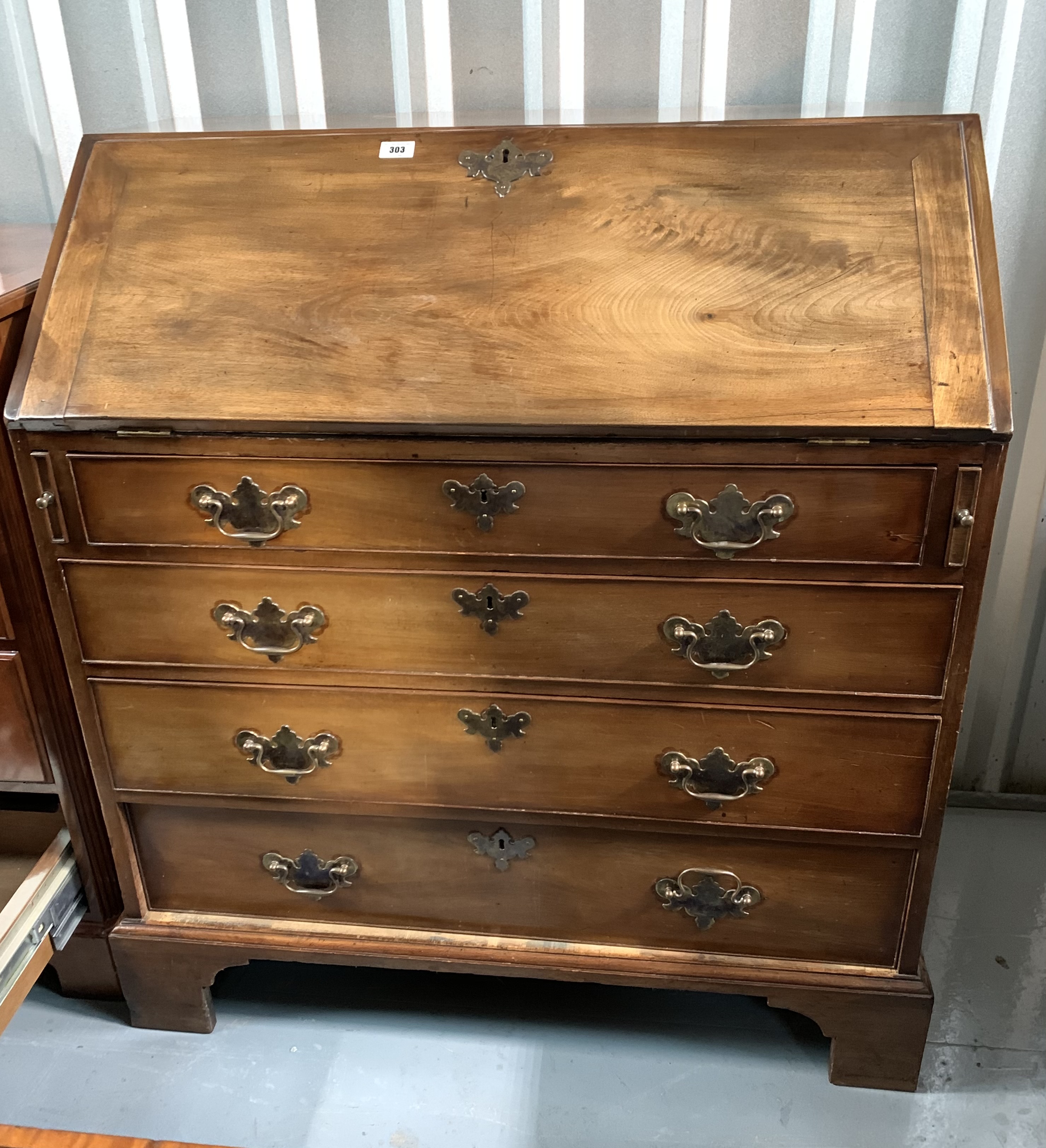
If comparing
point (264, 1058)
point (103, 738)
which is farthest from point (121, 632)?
point (264, 1058)

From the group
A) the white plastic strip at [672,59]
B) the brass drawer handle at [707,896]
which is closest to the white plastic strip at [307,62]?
the white plastic strip at [672,59]

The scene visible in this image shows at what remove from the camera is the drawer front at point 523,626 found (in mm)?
1260

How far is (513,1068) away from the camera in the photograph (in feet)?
5.25

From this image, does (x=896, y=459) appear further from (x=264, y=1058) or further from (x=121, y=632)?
(x=264, y=1058)

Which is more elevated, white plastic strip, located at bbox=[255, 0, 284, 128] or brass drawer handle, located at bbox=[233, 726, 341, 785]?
white plastic strip, located at bbox=[255, 0, 284, 128]

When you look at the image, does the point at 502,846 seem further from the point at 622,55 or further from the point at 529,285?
the point at 622,55

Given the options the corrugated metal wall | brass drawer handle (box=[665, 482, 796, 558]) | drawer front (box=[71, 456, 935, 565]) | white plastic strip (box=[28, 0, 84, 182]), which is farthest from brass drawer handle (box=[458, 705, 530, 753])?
white plastic strip (box=[28, 0, 84, 182])

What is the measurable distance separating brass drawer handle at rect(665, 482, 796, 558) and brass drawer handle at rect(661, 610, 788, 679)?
10 cm

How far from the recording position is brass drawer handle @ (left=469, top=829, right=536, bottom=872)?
1.48 meters

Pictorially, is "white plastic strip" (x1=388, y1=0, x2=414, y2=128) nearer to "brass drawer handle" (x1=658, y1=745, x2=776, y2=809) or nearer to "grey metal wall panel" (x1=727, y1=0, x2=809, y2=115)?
"grey metal wall panel" (x1=727, y1=0, x2=809, y2=115)

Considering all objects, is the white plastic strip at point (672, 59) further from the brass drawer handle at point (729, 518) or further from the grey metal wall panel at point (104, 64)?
the grey metal wall panel at point (104, 64)

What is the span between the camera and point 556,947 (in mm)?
1547

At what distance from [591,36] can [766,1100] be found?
1.73 meters

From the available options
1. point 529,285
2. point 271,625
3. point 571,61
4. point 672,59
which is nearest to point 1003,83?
point 672,59
